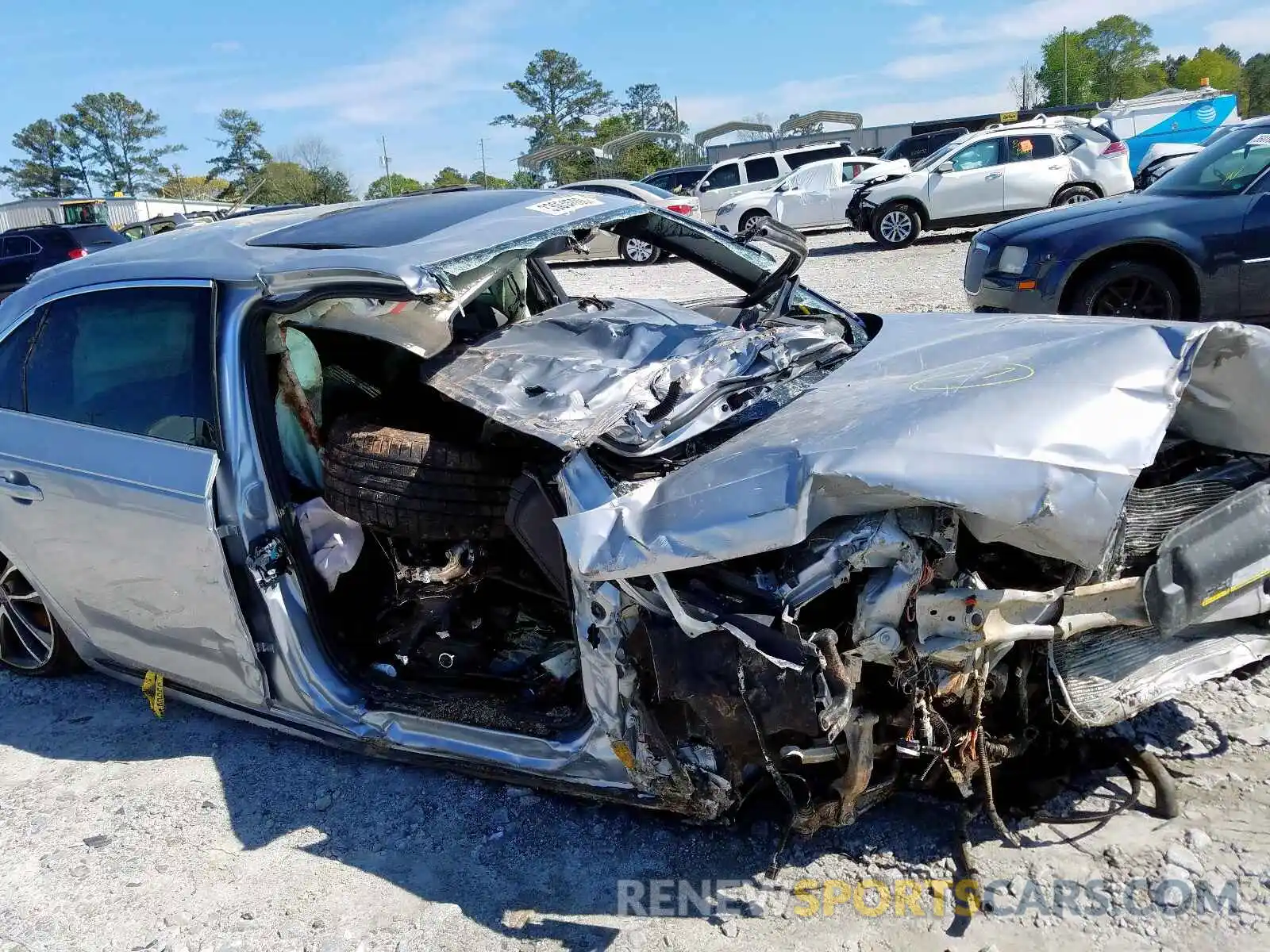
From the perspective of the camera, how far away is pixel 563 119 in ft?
205

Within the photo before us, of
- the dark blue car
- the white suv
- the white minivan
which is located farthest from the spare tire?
the white minivan

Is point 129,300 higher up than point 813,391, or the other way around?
point 129,300

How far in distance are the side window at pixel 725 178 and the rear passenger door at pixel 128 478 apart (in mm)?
18612

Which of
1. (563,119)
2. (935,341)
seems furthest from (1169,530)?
(563,119)

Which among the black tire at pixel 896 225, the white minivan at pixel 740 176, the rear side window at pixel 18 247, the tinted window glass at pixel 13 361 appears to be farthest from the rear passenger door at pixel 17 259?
the black tire at pixel 896 225

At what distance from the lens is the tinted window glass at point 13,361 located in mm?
3367

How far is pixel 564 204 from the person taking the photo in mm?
3314

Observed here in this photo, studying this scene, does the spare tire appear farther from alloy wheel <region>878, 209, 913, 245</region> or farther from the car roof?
alloy wheel <region>878, 209, 913, 245</region>

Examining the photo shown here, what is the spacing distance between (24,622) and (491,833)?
2.38 metres

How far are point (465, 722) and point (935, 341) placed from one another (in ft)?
5.94

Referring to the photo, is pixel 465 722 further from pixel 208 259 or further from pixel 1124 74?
pixel 1124 74

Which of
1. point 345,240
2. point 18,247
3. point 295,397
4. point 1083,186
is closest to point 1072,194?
point 1083,186

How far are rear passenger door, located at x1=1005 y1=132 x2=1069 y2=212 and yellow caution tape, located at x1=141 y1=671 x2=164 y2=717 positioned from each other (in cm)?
1535

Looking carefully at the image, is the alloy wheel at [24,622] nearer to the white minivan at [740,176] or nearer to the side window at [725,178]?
the white minivan at [740,176]
